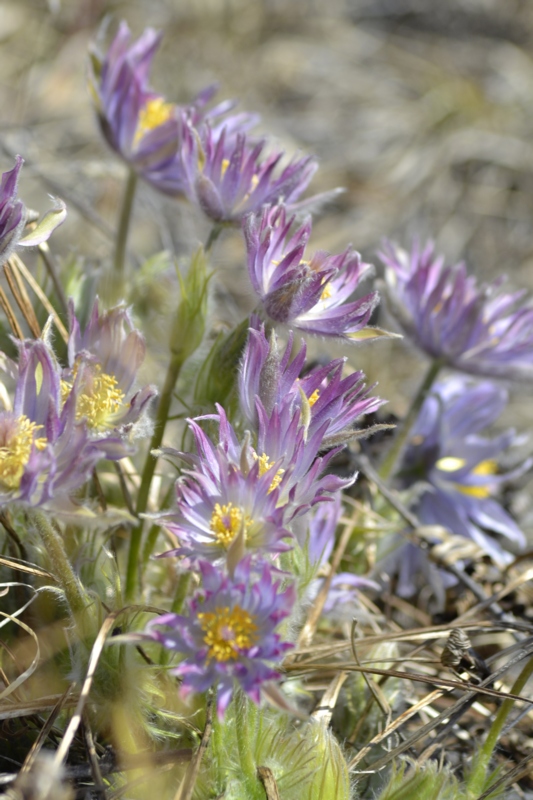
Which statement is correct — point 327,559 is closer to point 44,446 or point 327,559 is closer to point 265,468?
point 265,468

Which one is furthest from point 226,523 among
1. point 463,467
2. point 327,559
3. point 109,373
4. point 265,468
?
point 463,467

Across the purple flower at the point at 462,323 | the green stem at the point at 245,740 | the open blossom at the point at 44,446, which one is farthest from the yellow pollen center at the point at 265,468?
the purple flower at the point at 462,323

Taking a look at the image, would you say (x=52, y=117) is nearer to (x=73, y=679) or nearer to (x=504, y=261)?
(x=504, y=261)

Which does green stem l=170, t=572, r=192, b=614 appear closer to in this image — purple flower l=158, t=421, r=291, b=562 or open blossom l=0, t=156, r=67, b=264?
purple flower l=158, t=421, r=291, b=562

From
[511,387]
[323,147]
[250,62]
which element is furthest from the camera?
[250,62]

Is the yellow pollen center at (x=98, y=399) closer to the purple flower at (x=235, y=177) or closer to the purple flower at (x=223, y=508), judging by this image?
the purple flower at (x=223, y=508)

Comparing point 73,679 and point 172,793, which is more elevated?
point 73,679

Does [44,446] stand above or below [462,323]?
below

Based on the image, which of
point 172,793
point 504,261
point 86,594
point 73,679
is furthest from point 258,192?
point 504,261
